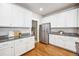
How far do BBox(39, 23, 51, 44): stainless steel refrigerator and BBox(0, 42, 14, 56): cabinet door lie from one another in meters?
0.60

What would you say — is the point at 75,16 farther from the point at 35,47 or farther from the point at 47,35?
the point at 35,47

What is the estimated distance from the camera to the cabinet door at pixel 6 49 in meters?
1.20

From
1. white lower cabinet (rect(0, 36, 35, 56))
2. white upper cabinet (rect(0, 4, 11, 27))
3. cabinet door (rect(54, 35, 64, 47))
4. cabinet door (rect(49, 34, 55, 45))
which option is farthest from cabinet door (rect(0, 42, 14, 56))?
cabinet door (rect(54, 35, 64, 47))

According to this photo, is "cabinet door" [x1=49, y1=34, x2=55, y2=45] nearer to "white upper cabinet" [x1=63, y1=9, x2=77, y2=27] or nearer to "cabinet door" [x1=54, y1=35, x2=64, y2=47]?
"cabinet door" [x1=54, y1=35, x2=64, y2=47]

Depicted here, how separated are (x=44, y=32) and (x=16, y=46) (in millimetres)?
652

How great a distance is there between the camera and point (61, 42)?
5.04ft

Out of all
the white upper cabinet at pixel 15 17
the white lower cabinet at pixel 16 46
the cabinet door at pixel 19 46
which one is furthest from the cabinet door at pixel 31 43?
the white upper cabinet at pixel 15 17

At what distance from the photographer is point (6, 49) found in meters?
1.29

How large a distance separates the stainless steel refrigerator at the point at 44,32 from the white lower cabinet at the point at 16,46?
0.63 feet

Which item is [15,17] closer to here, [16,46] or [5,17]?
[5,17]

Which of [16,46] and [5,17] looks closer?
[16,46]

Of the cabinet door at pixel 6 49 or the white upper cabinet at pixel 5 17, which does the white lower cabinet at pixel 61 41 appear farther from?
the white upper cabinet at pixel 5 17

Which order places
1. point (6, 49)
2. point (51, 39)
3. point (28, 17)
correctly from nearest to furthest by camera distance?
point (6, 49) < point (28, 17) < point (51, 39)

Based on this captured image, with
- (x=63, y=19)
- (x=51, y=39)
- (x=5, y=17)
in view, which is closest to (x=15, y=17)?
(x=5, y=17)
